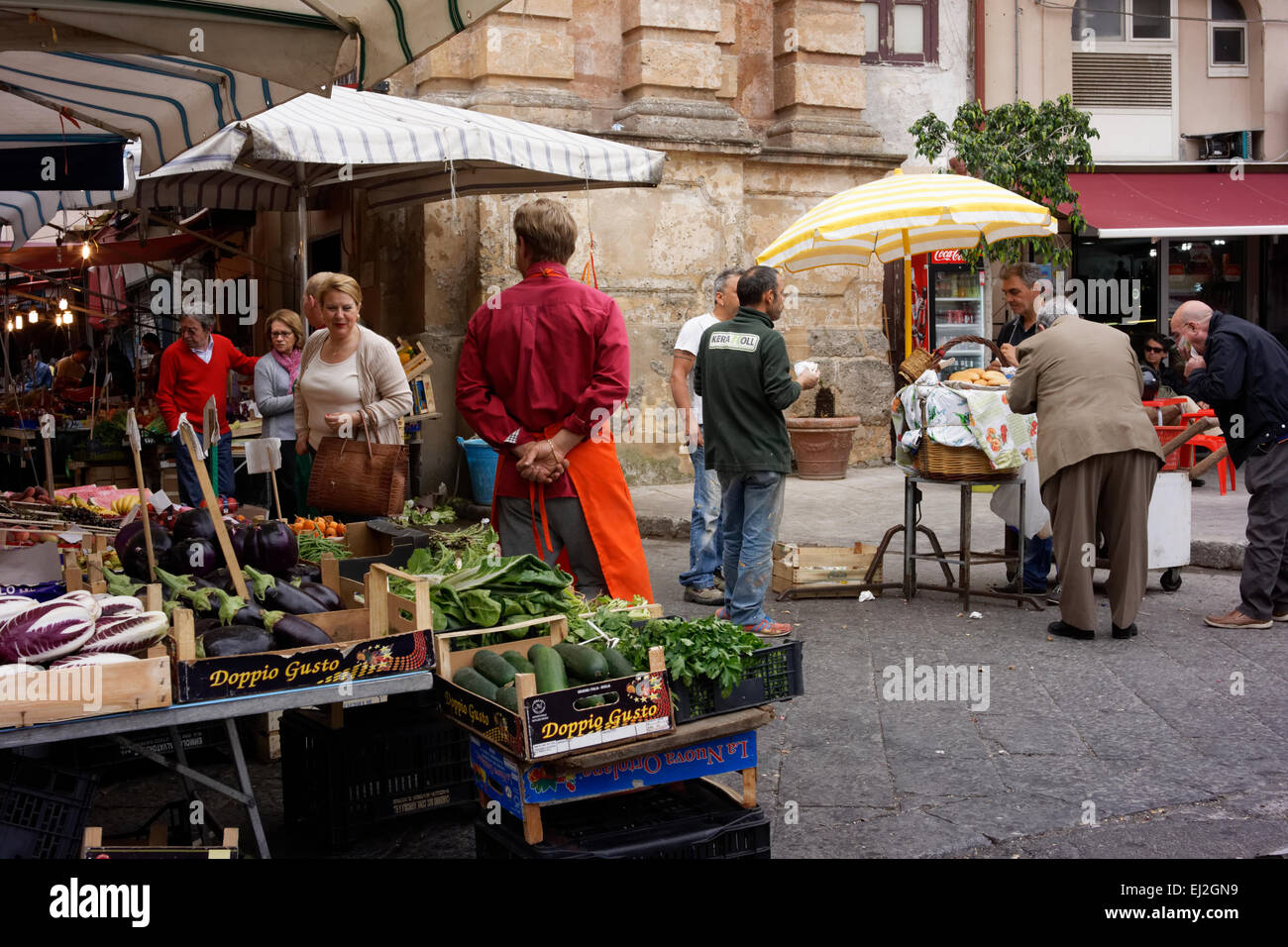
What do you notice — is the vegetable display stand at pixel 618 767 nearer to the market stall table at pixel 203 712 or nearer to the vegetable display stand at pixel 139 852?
the market stall table at pixel 203 712

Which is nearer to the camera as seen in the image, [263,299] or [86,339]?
[263,299]

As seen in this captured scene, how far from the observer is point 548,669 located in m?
3.55

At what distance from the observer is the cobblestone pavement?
4273mm

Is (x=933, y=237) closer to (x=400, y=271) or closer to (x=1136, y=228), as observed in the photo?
(x=400, y=271)

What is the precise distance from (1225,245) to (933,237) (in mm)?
10401

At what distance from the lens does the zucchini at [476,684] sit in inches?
139

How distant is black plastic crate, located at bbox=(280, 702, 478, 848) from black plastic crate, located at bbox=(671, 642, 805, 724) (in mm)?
1125

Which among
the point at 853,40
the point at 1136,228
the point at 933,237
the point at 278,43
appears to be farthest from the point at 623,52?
the point at 278,43

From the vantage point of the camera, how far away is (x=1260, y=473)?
7.23 m

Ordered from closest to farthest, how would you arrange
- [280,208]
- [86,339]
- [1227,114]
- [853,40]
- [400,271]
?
[280,208]
[400,271]
[853,40]
[1227,114]
[86,339]

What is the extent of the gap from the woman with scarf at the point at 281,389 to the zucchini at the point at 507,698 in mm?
6167

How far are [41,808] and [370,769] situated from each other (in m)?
1.07

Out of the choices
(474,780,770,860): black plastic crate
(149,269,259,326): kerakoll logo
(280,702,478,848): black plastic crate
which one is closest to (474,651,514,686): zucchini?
(474,780,770,860): black plastic crate

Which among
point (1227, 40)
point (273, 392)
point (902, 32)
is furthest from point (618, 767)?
point (1227, 40)
